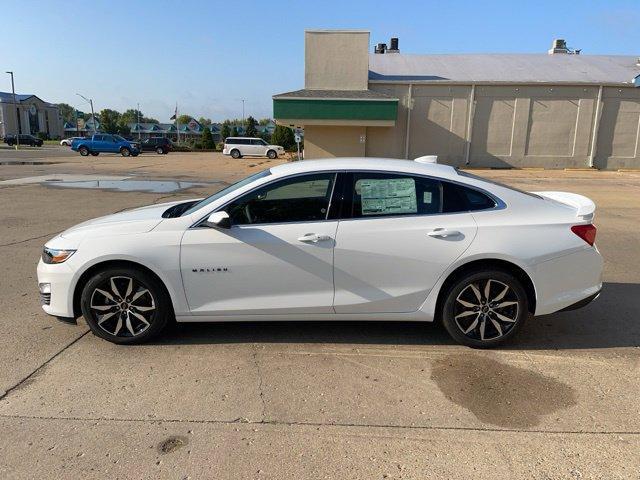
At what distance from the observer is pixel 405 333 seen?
14.6ft

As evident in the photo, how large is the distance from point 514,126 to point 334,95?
36.4 feet

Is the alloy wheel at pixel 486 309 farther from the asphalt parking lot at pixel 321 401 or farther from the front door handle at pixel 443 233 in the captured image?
the front door handle at pixel 443 233

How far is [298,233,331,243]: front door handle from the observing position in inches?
153

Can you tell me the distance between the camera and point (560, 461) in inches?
106

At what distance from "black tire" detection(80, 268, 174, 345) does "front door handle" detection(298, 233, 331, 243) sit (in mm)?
1242

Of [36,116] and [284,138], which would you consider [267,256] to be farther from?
[36,116]

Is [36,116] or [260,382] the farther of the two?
[36,116]

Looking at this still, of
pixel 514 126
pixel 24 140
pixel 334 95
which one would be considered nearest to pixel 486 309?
pixel 334 95

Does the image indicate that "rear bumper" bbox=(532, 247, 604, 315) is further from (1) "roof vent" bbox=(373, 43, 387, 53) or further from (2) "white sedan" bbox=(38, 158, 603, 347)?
(1) "roof vent" bbox=(373, 43, 387, 53)

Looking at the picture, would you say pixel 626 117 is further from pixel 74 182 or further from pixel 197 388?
pixel 197 388

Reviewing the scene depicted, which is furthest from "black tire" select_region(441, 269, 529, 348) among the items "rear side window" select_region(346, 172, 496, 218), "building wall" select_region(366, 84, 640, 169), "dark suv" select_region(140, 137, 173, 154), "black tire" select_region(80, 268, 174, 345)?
"dark suv" select_region(140, 137, 173, 154)

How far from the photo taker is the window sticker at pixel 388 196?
13.2 feet

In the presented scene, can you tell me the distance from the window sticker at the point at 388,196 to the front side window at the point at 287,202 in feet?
1.00

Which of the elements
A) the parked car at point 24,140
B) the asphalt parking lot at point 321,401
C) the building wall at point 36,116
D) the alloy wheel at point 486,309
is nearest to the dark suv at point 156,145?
the parked car at point 24,140
